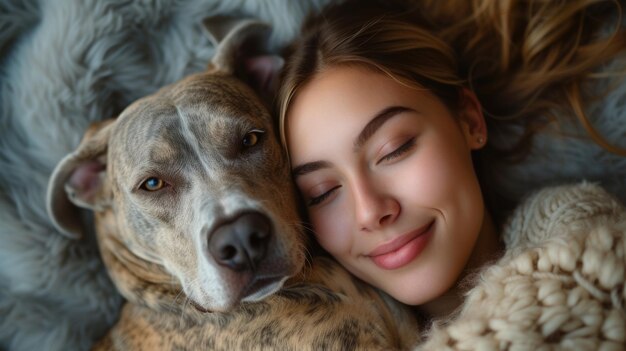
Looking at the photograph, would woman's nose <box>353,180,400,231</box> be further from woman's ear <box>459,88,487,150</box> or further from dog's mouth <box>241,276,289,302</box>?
woman's ear <box>459,88,487,150</box>

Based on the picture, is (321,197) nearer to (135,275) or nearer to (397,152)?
(397,152)

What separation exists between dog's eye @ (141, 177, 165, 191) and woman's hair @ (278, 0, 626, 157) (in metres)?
0.50

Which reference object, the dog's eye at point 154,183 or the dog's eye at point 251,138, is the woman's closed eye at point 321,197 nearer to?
the dog's eye at point 251,138

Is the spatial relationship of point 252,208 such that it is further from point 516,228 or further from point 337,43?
point 516,228

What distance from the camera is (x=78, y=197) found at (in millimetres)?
2449

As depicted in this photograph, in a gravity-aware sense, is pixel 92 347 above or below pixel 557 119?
→ below

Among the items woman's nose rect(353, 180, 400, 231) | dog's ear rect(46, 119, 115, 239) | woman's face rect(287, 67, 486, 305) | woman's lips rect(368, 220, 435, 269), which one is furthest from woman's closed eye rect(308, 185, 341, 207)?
dog's ear rect(46, 119, 115, 239)

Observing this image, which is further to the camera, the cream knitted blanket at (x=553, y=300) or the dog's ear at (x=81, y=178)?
the dog's ear at (x=81, y=178)

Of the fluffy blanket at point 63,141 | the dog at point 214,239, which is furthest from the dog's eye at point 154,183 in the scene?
the fluffy blanket at point 63,141

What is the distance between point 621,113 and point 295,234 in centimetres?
161

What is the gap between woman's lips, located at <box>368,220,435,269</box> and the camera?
193 centimetres

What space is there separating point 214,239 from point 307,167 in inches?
19.0

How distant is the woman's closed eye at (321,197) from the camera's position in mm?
2050

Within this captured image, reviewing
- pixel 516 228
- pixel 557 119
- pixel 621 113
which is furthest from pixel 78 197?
pixel 621 113
